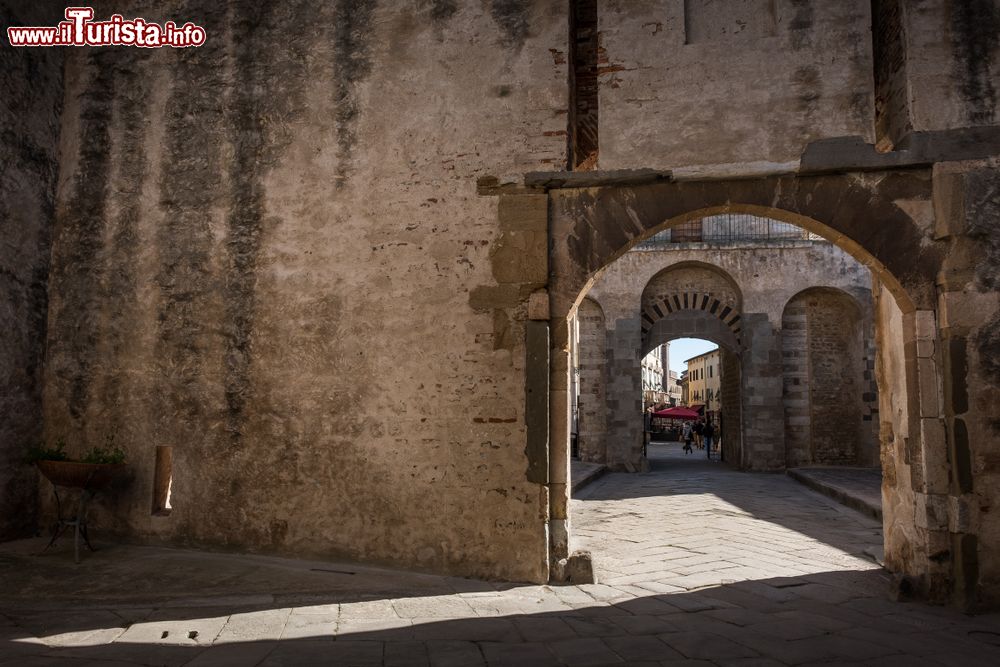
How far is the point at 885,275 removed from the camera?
4754mm

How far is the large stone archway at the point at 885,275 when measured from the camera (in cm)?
445

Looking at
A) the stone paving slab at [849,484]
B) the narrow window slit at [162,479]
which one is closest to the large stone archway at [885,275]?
the narrow window slit at [162,479]

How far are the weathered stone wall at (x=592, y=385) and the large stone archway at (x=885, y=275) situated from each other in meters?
10.0

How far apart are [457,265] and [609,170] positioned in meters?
1.38

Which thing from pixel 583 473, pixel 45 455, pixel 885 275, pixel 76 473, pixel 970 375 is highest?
pixel 885 275

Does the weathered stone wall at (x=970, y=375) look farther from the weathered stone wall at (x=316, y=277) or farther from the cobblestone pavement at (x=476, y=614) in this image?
the weathered stone wall at (x=316, y=277)

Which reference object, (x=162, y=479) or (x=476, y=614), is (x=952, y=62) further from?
(x=162, y=479)

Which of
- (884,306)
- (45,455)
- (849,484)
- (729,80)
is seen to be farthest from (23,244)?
(849,484)

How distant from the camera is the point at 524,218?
200 inches

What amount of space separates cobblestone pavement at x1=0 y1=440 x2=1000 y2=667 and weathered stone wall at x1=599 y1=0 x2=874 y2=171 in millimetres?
3097

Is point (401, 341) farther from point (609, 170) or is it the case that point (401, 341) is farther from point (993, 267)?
point (993, 267)

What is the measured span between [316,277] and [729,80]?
3612 mm

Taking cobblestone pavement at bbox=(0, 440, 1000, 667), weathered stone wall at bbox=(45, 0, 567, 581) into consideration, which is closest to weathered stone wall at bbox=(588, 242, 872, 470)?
cobblestone pavement at bbox=(0, 440, 1000, 667)

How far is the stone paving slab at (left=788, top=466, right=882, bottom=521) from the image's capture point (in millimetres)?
8383
